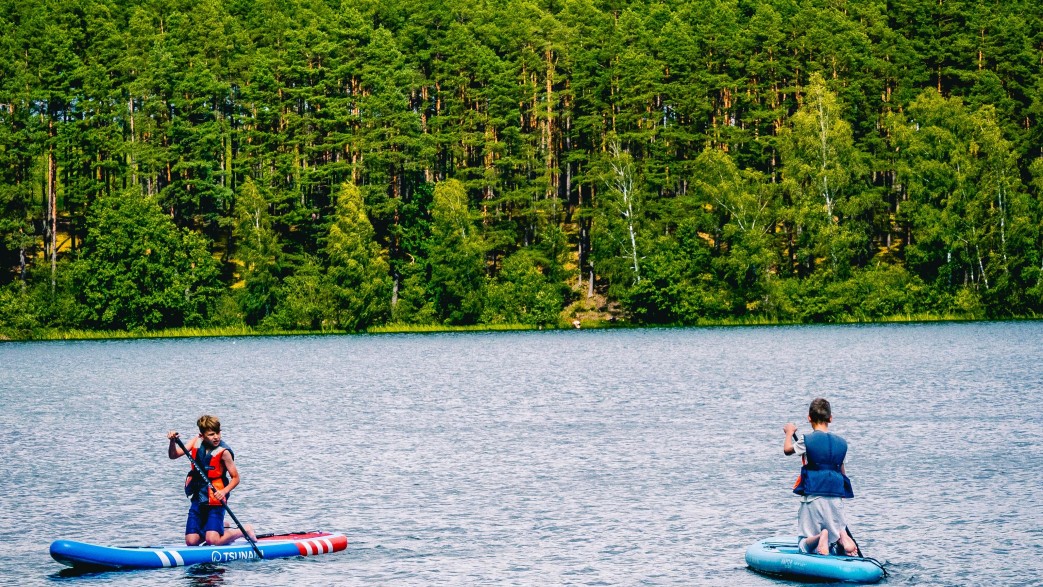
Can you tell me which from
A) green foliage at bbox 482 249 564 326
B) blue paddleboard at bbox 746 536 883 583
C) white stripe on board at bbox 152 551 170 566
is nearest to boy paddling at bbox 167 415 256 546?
white stripe on board at bbox 152 551 170 566

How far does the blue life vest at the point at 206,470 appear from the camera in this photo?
20.6 m

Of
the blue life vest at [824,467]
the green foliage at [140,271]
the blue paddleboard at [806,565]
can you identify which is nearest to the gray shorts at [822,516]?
the blue life vest at [824,467]

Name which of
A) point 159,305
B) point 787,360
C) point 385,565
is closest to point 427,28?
point 159,305

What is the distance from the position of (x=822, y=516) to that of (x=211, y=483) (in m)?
9.38

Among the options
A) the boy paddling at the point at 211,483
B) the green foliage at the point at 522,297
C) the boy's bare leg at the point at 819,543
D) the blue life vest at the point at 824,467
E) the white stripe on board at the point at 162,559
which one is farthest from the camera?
the green foliage at the point at 522,297

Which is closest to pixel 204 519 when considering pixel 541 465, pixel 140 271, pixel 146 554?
pixel 146 554

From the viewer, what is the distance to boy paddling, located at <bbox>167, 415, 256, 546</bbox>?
66.2 feet

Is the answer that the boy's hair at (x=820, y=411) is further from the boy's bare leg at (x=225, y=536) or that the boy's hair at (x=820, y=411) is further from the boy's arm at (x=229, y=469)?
the boy's bare leg at (x=225, y=536)

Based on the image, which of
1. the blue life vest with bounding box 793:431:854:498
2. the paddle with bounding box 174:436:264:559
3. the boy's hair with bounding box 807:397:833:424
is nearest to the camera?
the boy's hair with bounding box 807:397:833:424

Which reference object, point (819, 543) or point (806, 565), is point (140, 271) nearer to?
point (806, 565)

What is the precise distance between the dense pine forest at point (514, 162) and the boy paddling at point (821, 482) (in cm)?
9095

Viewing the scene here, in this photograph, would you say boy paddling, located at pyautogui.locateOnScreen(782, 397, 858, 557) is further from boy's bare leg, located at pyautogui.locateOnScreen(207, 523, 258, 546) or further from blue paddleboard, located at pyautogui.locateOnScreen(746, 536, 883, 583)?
boy's bare leg, located at pyautogui.locateOnScreen(207, 523, 258, 546)

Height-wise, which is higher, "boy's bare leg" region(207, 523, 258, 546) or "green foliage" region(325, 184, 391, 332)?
"green foliage" region(325, 184, 391, 332)

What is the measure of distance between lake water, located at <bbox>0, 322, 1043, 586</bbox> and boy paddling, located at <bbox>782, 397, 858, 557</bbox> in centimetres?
149
